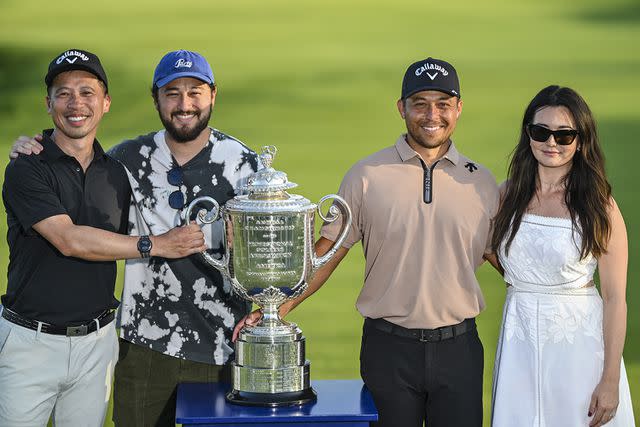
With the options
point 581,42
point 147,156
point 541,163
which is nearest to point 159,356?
point 147,156

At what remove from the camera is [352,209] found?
3.11 m

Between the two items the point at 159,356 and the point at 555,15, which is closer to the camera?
the point at 159,356

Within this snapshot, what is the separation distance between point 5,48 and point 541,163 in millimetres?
3945

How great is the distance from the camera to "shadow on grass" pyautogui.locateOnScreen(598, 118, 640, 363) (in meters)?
5.44

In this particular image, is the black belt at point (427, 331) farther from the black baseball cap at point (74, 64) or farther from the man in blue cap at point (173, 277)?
the black baseball cap at point (74, 64)

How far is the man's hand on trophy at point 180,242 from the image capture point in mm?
2809

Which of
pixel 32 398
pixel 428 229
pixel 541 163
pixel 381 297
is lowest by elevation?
pixel 32 398

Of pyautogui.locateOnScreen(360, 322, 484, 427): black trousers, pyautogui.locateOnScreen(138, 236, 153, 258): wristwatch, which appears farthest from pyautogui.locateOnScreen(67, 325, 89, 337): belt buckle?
pyautogui.locateOnScreen(360, 322, 484, 427): black trousers

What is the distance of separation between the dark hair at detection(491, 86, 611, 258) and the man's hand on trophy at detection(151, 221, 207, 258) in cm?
81

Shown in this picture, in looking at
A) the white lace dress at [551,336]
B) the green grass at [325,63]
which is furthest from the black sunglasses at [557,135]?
the green grass at [325,63]

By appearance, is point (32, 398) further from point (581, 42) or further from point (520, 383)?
point (581, 42)

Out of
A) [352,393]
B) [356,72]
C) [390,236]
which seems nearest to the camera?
[352,393]

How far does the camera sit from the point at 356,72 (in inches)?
235

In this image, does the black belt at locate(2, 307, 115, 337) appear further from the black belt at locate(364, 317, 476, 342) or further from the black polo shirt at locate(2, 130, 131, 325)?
the black belt at locate(364, 317, 476, 342)
